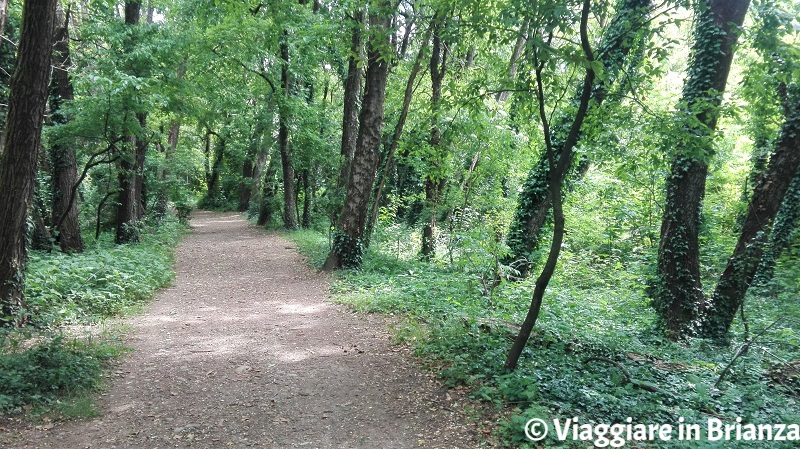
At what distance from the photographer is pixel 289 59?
17.6 meters

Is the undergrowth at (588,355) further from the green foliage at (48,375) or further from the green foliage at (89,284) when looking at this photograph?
the green foliage at (89,284)

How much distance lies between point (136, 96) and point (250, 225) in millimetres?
12652

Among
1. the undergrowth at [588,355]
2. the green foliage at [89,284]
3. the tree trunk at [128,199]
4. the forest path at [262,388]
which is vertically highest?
the tree trunk at [128,199]

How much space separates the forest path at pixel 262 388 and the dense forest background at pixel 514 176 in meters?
0.61

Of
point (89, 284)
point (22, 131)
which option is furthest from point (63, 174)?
point (22, 131)

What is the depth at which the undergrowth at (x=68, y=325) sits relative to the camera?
14.9 ft

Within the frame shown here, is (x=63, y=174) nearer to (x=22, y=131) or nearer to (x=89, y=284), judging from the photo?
(x=89, y=284)

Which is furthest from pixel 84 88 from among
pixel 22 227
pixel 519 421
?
pixel 519 421

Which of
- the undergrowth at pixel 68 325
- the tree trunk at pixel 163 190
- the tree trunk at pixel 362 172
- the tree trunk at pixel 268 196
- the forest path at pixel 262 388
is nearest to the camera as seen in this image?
the forest path at pixel 262 388

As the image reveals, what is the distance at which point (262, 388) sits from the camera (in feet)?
17.4

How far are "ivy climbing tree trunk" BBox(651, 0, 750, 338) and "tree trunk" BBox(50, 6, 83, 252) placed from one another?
12495mm

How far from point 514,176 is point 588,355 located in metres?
10.9

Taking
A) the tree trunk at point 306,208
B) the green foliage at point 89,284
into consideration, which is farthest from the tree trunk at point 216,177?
the green foliage at point 89,284

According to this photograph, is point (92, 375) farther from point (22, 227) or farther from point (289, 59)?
point (289, 59)
